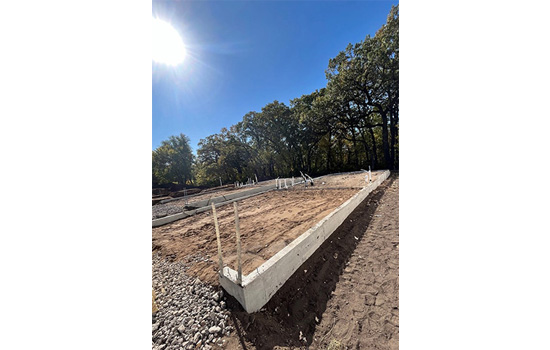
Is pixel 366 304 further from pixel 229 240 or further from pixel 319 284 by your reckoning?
pixel 229 240

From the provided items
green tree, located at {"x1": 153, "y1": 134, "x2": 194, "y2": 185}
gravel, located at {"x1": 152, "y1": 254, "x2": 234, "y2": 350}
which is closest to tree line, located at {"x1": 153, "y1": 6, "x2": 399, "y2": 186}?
green tree, located at {"x1": 153, "y1": 134, "x2": 194, "y2": 185}

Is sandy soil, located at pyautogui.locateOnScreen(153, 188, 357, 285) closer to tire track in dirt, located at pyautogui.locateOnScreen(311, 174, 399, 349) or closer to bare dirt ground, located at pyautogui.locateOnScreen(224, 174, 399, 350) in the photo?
bare dirt ground, located at pyautogui.locateOnScreen(224, 174, 399, 350)

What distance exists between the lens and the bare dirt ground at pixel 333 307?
145cm

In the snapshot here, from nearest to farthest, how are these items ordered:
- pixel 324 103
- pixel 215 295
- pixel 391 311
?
pixel 391 311 → pixel 215 295 → pixel 324 103

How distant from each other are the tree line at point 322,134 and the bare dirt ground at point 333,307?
13300mm

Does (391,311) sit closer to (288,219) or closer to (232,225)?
(288,219)

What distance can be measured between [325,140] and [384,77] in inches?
341

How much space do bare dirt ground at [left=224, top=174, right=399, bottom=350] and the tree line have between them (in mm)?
13300

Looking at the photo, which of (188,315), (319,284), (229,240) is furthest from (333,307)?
(229,240)

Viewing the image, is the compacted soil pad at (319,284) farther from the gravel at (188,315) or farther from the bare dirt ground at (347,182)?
the bare dirt ground at (347,182)

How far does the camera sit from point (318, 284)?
2.04 meters

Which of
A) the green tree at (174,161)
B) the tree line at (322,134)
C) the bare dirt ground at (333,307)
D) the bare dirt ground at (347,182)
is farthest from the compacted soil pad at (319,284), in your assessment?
the green tree at (174,161)

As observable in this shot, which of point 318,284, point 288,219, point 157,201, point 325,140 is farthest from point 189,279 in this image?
point 325,140

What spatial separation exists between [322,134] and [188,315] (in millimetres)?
18896
